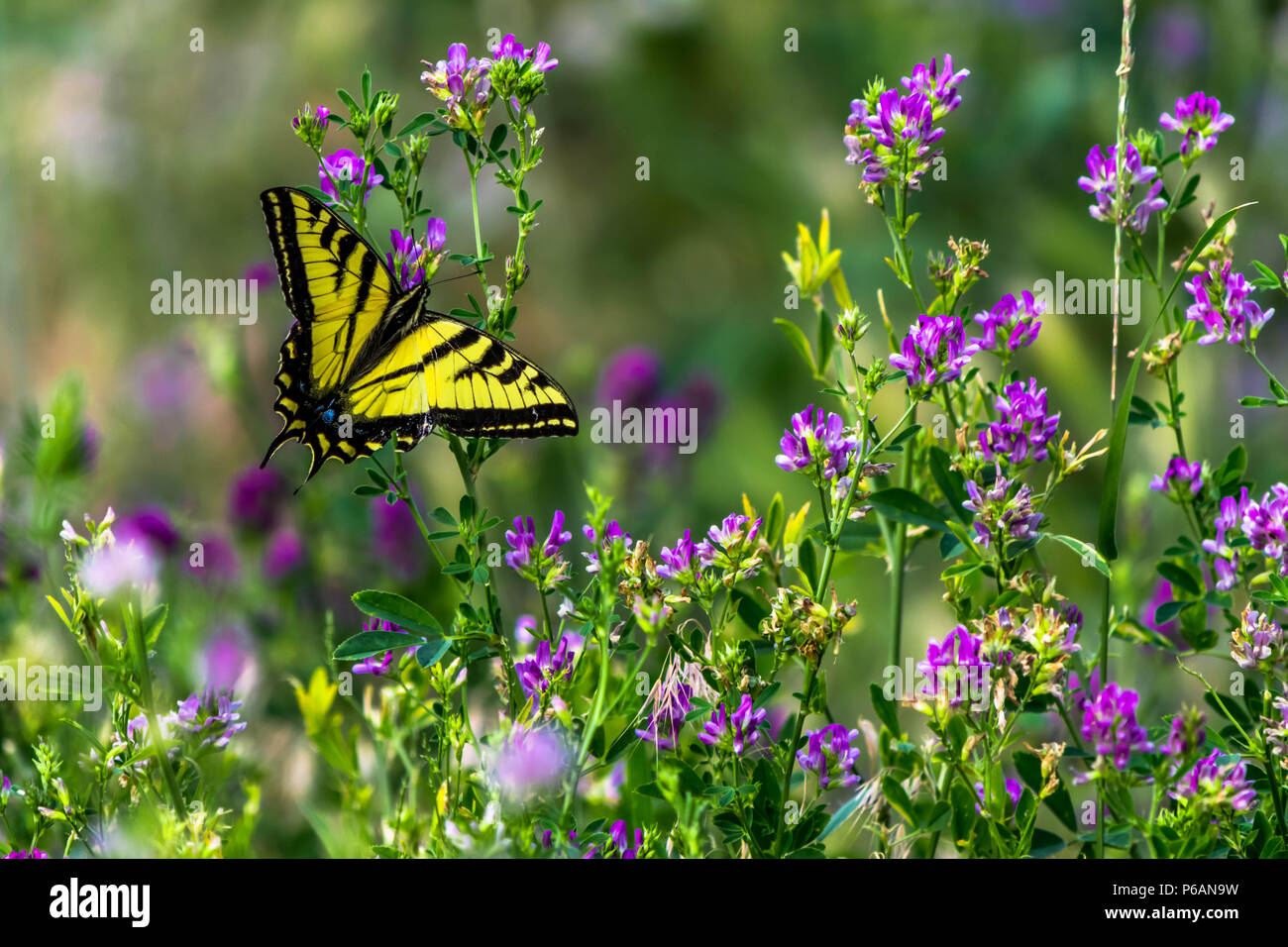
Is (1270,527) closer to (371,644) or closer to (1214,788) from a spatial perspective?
(1214,788)

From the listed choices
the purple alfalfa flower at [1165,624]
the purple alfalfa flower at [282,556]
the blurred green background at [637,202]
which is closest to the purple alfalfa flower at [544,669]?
the purple alfalfa flower at [1165,624]

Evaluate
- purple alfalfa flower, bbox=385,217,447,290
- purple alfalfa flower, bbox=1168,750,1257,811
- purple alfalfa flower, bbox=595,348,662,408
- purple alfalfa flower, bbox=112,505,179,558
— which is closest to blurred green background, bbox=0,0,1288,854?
purple alfalfa flower, bbox=595,348,662,408

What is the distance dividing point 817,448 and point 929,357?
9 cm

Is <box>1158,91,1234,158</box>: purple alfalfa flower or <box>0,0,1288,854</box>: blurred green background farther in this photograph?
<box>0,0,1288,854</box>: blurred green background

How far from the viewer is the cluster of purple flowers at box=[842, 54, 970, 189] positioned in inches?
30.2

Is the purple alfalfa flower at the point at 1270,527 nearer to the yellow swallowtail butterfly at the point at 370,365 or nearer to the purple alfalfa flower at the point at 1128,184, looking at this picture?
the purple alfalfa flower at the point at 1128,184

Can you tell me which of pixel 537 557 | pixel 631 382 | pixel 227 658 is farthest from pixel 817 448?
pixel 631 382

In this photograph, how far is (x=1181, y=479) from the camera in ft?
2.73

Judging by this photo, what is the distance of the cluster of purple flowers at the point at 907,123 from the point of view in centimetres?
77

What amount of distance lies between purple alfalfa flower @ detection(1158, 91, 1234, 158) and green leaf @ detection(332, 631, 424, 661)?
1.98 ft

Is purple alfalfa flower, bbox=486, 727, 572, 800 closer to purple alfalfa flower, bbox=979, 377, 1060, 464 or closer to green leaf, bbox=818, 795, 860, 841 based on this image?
green leaf, bbox=818, 795, 860, 841

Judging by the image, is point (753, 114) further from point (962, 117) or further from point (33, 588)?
point (33, 588)
